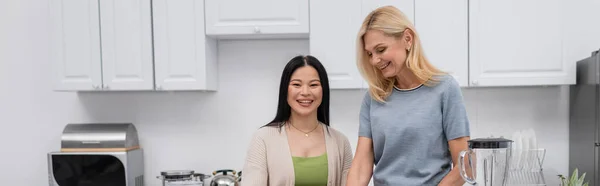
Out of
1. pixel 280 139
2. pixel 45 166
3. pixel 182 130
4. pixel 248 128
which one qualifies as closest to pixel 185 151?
pixel 182 130

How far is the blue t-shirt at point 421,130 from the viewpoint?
1.36 m

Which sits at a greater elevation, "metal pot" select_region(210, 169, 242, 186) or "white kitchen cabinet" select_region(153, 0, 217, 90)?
"white kitchen cabinet" select_region(153, 0, 217, 90)

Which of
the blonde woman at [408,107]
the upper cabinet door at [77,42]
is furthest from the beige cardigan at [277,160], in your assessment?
the upper cabinet door at [77,42]

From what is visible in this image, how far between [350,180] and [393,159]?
19cm

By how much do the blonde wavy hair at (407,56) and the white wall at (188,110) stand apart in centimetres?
132

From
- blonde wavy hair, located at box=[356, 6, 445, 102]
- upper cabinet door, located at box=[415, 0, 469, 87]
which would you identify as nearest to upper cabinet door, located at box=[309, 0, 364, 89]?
upper cabinet door, located at box=[415, 0, 469, 87]

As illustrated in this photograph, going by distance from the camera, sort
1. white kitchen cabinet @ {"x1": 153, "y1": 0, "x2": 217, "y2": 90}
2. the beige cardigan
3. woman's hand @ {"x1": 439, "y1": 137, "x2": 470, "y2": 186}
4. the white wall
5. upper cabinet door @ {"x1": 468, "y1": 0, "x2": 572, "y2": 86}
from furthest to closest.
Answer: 1. the white wall
2. white kitchen cabinet @ {"x1": 153, "y1": 0, "x2": 217, "y2": 90}
3. upper cabinet door @ {"x1": 468, "y1": 0, "x2": 572, "y2": 86}
4. the beige cardigan
5. woman's hand @ {"x1": 439, "y1": 137, "x2": 470, "y2": 186}

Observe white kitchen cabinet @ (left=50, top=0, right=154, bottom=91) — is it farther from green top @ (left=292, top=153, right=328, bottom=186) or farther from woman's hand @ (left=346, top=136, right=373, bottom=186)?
woman's hand @ (left=346, top=136, right=373, bottom=186)

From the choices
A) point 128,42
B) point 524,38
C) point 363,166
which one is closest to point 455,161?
point 363,166

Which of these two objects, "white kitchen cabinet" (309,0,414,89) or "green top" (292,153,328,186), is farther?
"white kitchen cabinet" (309,0,414,89)

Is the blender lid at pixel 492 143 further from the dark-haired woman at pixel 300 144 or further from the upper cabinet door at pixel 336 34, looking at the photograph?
the upper cabinet door at pixel 336 34

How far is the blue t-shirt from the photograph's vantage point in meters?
1.36

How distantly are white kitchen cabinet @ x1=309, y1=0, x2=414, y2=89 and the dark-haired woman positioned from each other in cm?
64

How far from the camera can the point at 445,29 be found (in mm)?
2393
